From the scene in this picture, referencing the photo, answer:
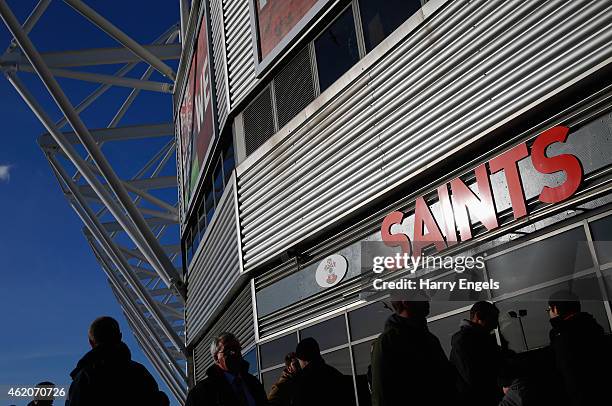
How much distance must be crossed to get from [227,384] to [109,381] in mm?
994

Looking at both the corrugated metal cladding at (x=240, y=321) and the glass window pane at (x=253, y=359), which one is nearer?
the glass window pane at (x=253, y=359)

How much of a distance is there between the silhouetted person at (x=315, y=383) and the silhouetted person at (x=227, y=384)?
0.32 m

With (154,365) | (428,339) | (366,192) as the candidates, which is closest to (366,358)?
(366,192)

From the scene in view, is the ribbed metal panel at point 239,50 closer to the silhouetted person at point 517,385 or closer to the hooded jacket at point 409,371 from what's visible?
the silhouetted person at point 517,385

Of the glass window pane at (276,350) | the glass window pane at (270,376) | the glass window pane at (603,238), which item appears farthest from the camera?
the glass window pane at (270,376)

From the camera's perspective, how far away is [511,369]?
16.2 feet

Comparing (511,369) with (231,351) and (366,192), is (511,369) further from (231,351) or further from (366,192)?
(366,192)

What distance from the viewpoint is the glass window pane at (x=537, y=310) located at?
248 inches

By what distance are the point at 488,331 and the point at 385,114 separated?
4.61 meters

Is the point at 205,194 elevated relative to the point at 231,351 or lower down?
elevated

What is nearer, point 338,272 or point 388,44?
point 388,44

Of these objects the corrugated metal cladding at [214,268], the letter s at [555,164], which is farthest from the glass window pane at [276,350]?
the letter s at [555,164]

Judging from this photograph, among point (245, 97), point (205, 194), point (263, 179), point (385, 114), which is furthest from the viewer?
point (205, 194)

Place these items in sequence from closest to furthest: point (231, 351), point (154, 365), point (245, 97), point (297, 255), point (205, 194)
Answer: point (231, 351) < point (297, 255) < point (245, 97) < point (205, 194) < point (154, 365)
